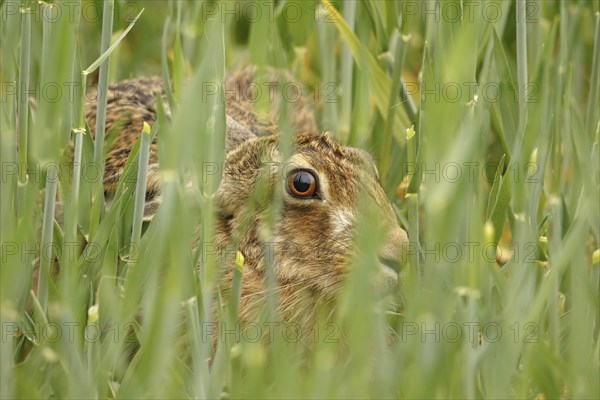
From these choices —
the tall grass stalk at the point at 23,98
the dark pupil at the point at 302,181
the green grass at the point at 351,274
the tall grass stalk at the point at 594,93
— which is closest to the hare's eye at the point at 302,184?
the dark pupil at the point at 302,181

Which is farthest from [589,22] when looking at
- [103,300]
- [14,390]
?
[14,390]

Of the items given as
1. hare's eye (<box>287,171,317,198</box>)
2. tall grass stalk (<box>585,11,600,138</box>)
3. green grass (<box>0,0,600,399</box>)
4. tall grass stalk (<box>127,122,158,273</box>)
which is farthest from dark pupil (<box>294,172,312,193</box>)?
tall grass stalk (<box>585,11,600,138</box>)

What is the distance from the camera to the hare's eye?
11.4 ft

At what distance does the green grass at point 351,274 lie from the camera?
223 centimetres

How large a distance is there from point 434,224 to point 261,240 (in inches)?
56.0

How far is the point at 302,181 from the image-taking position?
11.4 ft

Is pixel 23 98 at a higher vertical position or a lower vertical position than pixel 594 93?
lower

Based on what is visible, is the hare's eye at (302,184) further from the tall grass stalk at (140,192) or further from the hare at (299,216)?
the tall grass stalk at (140,192)

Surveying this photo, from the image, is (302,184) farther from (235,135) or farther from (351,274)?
(351,274)

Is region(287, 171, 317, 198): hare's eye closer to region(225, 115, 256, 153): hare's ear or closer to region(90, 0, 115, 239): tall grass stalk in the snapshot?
region(225, 115, 256, 153): hare's ear

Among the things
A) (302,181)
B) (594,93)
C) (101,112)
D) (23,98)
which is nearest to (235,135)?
(302,181)

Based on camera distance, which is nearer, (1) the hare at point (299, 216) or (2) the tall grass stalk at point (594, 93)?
→ (1) the hare at point (299, 216)

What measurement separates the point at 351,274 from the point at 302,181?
1.22 metres

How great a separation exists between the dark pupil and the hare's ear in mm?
502
